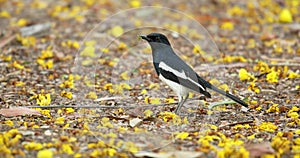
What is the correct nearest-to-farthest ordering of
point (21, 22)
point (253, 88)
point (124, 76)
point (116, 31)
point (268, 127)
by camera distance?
point (268, 127) → point (253, 88) → point (124, 76) → point (116, 31) → point (21, 22)

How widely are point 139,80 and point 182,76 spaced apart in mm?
1431

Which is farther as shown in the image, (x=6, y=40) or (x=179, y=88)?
(x=6, y=40)

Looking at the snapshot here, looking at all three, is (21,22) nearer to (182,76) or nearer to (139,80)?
(139,80)

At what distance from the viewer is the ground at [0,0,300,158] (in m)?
4.30

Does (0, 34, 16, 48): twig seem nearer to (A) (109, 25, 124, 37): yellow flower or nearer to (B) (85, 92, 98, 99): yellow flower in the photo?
(A) (109, 25, 124, 37): yellow flower

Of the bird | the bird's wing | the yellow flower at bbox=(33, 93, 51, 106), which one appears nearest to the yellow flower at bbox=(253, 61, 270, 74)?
the bird

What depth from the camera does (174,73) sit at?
4.77 meters

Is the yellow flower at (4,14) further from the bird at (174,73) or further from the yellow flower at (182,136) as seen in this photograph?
the yellow flower at (182,136)

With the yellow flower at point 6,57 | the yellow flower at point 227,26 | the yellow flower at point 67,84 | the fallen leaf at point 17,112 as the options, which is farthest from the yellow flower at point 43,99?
the yellow flower at point 227,26

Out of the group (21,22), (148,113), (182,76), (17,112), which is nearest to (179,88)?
(182,76)

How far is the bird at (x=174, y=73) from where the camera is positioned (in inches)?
187

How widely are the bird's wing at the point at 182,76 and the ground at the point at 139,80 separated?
33cm

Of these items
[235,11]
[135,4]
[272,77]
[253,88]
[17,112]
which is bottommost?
[17,112]

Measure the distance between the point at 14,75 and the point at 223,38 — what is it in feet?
10.7
